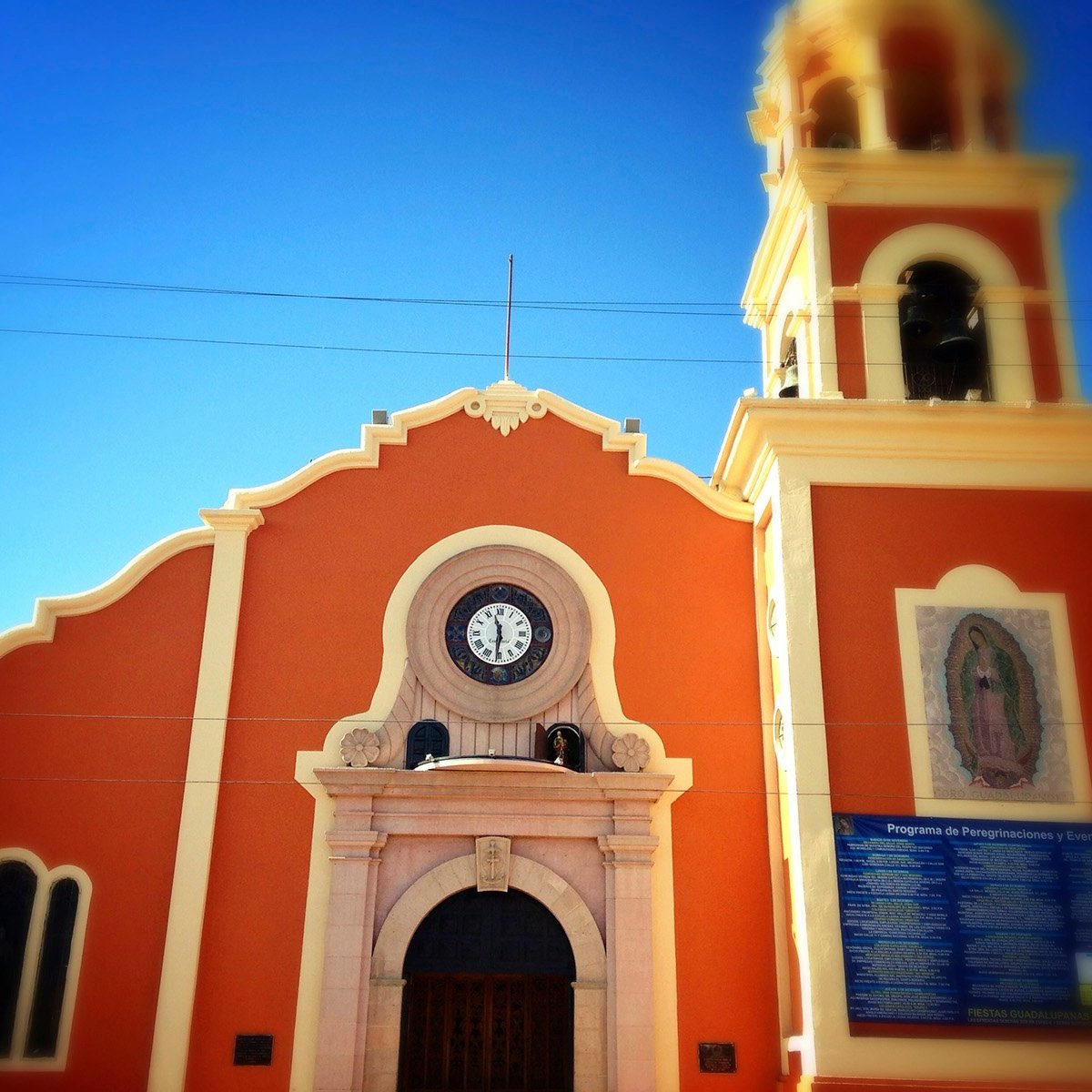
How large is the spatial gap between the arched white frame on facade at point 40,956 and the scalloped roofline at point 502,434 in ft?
14.6

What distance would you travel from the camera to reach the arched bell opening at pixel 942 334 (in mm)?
14266

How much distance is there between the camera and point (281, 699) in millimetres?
13680

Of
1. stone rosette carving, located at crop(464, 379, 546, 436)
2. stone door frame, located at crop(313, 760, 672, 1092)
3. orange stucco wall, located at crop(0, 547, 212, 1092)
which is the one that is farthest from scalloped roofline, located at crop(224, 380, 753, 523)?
stone door frame, located at crop(313, 760, 672, 1092)

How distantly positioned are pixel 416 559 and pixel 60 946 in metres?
5.59

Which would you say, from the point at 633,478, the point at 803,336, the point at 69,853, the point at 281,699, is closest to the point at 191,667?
the point at 281,699

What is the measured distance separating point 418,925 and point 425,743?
1966 mm

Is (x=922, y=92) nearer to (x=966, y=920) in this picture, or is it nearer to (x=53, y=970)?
(x=966, y=920)

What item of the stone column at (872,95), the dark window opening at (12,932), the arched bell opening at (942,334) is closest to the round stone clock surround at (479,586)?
the dark window opening at (12,932)

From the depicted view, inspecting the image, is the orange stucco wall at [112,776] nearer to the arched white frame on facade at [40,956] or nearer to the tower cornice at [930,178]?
the arched white frame on facade at [40,956]

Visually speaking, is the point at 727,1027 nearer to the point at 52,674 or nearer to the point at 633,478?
the point at 633,478

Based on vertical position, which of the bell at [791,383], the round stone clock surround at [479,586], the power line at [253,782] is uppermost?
the bell at [791,383]

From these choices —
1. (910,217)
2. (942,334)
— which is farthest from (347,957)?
(910,217)

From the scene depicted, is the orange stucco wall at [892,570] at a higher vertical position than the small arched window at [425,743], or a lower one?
higher

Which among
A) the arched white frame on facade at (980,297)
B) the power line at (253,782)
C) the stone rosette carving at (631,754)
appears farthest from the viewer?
the arched white frame on facade at (980,297)
